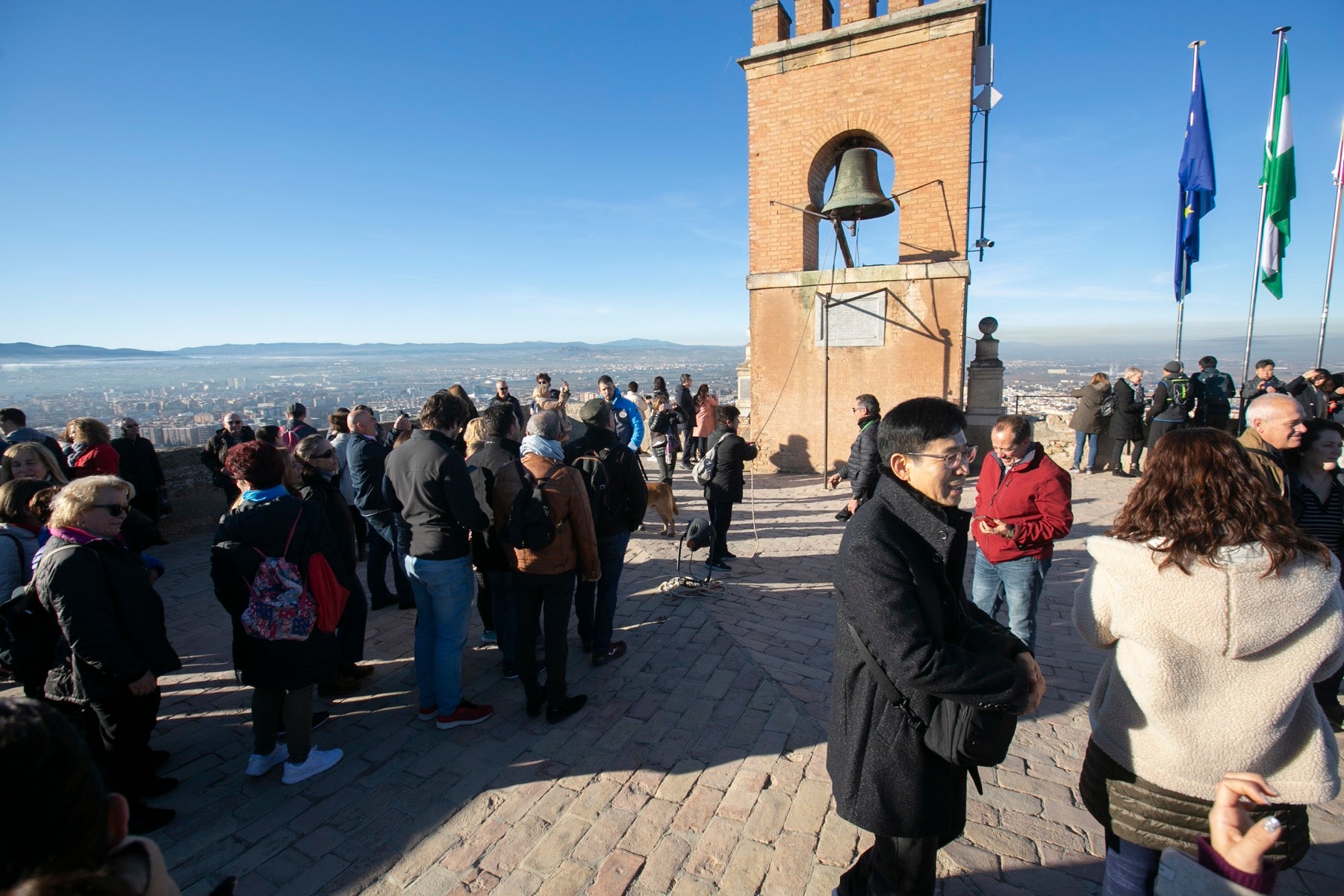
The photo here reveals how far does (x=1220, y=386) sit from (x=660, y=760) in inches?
436

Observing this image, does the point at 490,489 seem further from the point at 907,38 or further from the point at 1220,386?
the point at 1220,386

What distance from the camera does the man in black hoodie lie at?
169 inches

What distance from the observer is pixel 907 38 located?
28.9 feet

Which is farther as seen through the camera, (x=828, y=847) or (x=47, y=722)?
(x=828, y=847)

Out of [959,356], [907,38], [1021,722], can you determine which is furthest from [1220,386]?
[1021,722]

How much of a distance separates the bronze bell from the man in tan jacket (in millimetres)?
6514

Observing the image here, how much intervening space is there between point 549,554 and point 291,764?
5.65 ft

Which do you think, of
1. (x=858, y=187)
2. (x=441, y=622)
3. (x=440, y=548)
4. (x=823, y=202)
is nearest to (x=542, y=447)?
(x=440, y=548)

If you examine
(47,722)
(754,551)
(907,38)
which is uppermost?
(907,38)

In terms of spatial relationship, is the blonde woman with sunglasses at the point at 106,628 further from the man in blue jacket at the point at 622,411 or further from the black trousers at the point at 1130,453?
the black trousers at the point at 1130,453

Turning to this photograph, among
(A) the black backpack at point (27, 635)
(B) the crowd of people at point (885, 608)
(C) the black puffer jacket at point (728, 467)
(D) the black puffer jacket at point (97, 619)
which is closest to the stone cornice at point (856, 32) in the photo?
(C) the black puffer jacket at point (728, 467)

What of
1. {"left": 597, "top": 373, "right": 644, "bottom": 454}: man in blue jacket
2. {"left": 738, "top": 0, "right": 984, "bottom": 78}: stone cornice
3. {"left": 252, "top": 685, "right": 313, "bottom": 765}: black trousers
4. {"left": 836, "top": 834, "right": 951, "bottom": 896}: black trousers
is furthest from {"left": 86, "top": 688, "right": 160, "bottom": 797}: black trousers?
{"left": 738, "top": 0, "right": 984, "bottom": 78}: stone cornice

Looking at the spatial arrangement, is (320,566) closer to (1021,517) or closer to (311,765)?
(311,765)

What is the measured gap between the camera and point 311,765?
10.5 ft
